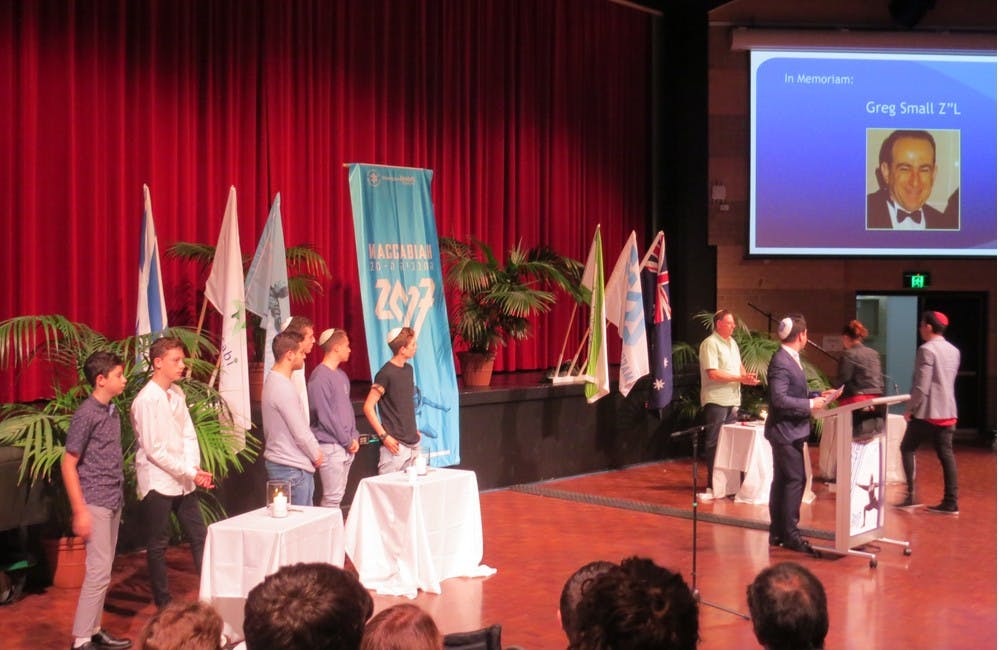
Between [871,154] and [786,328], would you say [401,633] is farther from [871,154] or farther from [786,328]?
[871,154]

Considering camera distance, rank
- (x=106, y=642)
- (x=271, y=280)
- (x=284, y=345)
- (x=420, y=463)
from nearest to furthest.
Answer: (x=106, y=642) < (x=284, y=345) < (x=420, y=463) < (x=271, y=280)

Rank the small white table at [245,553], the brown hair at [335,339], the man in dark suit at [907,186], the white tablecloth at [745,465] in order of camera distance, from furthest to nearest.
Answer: the man in dark suit at [907,186] → the white tablecloth at [745,465] → the brown hair at [335,339] → the small white table at [245,553]

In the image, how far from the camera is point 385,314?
7918 mm

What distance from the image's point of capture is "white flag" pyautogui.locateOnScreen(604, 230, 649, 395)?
9.77m

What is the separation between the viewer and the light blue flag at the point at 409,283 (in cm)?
784

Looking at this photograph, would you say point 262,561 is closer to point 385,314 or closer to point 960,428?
point 385,314

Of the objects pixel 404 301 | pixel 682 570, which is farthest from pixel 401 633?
pixel 404 301

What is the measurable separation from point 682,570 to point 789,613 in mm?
3750

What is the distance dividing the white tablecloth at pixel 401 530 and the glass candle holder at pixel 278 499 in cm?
103

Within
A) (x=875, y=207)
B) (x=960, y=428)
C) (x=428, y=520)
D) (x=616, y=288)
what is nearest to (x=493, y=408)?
(x=616, y=288)

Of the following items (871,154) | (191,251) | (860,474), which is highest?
(871,154)

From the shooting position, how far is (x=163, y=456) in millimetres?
5176

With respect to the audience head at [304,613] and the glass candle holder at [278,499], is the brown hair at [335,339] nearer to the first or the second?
the glass candle holder at [278,499]

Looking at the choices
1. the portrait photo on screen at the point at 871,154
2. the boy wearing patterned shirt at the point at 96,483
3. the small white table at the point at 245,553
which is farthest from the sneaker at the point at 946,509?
the boy wearing patterned shirt at the point at 96,483
